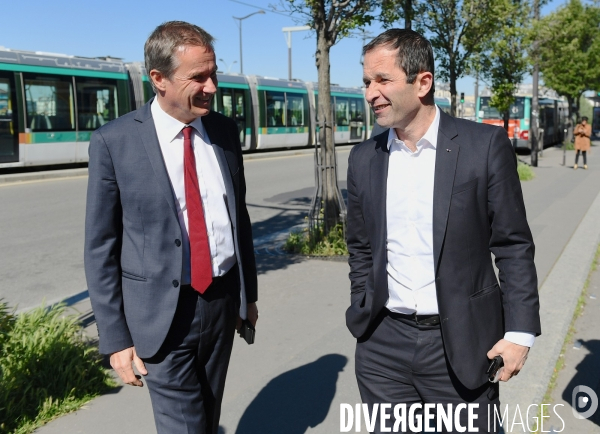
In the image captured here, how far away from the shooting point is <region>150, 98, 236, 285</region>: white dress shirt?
256 cm

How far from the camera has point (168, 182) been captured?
8.21ft

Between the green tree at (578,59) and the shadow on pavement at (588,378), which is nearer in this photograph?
the shadow on pavement at (588,378)

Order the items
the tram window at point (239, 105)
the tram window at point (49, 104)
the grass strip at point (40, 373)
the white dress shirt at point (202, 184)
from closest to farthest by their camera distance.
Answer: the white dress shirt at point (202, 184), the grass strip at point (40, 373), the tram window at point (49, 104), the tram window at point (239, 105)

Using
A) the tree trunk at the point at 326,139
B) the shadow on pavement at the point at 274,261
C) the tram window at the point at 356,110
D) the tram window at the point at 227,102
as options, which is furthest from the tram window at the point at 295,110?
the shadow on pavement at the point at 274,261

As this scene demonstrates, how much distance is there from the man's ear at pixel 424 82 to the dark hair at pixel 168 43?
81cm

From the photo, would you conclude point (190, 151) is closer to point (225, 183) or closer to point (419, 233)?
point (225, 183)

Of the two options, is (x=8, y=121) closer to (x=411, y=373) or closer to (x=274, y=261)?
(x=274, y=261)

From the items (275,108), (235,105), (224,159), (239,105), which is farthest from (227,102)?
(224,159)

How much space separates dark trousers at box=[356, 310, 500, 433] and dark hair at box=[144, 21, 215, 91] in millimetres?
1244

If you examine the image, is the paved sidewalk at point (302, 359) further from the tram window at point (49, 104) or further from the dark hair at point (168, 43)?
the tram window at point (49, 104)

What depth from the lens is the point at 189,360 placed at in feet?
8.52

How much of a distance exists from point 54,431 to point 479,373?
2477 millimetres

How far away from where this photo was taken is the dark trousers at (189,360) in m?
2.55

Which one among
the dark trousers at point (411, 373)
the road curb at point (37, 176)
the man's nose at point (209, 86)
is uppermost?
the man's nose at point (209, 86)
